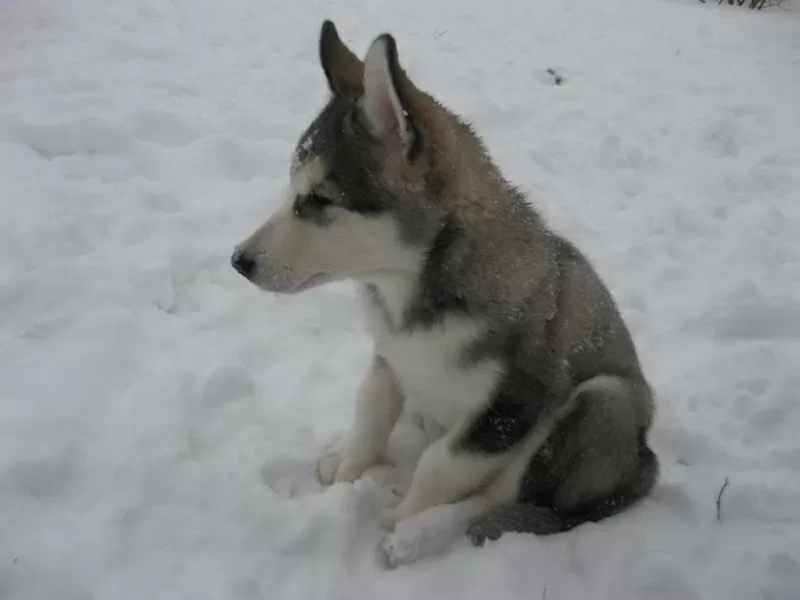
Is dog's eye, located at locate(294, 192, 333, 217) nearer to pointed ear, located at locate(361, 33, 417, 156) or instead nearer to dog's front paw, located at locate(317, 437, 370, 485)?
pointed ear, located at locate(361, 33, 417, 156)

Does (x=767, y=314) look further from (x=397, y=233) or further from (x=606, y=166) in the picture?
(x=397, y=233)

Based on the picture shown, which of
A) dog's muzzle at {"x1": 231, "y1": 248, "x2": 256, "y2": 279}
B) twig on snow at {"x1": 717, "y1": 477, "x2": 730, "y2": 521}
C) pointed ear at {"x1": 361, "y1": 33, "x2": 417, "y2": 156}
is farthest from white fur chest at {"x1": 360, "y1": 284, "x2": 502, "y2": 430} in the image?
twig on snow at {"x1": 717, "y1": 477, "x2": 730, "y2": 521}

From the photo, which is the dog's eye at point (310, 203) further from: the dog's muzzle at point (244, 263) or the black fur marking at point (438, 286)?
the black fur marking at point (438, 286)

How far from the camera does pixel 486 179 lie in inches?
97.6

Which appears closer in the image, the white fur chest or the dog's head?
the dog's head

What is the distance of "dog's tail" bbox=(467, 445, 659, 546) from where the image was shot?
2482 millimetres

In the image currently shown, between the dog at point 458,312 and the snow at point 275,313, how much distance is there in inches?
7.3

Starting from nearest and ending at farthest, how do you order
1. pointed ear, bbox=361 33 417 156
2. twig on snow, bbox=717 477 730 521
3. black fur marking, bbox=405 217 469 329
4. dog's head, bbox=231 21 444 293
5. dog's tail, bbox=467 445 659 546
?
pointed ear, bbox=361 33 417 156 → dog's head, bbox=231 21 444 293 → black fur marking, bbox=405 217 469 329 → dog's tail, bbox=467 445 659 546 → twig on snow, bbox=717 477 730 521

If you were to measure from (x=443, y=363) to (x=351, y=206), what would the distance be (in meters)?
0.61

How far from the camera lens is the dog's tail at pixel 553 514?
8.14 ft

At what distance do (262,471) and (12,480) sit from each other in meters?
0.85

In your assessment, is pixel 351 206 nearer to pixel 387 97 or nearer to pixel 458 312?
pixel 387 97

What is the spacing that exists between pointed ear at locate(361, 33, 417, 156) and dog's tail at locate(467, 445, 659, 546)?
1.31m

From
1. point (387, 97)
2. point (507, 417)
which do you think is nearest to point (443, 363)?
point (507, 417)
